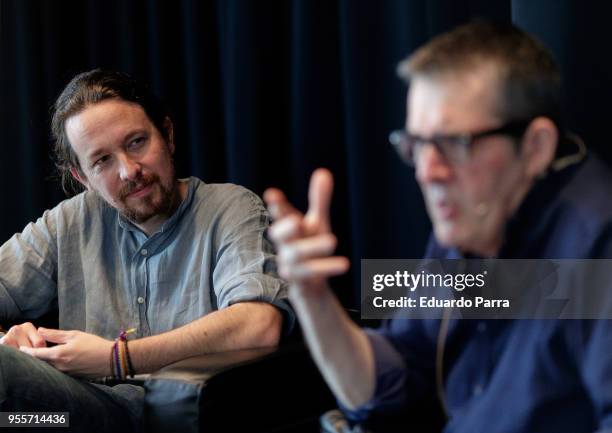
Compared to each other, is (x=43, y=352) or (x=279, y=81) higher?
(x=279, y=81)

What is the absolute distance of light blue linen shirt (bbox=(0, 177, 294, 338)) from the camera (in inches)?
75.1

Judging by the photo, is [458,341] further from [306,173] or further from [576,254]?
[306,173]

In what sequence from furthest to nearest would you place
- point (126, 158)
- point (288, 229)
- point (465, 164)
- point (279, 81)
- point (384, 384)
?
point (279, 81) < point (126, 158) < point (384, 384) < point (465, 164) < point (288, 229)

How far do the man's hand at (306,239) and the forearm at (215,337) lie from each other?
0.74 m

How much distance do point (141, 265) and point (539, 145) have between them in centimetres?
123

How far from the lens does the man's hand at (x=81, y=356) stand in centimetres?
177

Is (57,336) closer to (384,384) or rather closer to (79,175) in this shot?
(79,175)

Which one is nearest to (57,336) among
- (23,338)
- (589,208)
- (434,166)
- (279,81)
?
(23,338)

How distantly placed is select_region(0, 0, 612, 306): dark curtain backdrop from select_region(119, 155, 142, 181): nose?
1.42 ft

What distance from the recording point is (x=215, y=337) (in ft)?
5.72

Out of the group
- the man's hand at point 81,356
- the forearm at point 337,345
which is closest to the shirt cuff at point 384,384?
the forearm at point 337,345

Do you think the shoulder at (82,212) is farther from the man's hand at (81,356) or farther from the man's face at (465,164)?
the man's face at (465,164)

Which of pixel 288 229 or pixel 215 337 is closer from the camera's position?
pixel 288 229

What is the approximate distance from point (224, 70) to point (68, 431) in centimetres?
116
